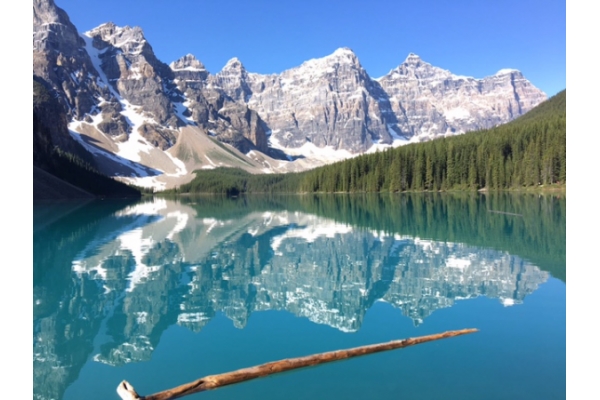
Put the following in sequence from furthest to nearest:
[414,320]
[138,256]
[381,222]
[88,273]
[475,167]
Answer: [475,167], [381,222], [138,256], [88,273], [414,320]

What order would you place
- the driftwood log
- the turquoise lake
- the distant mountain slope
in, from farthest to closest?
the distant mountain slope, the turquoise lake, the driftwood log

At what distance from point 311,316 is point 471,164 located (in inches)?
3491

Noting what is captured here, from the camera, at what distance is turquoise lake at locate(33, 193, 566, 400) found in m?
7.81

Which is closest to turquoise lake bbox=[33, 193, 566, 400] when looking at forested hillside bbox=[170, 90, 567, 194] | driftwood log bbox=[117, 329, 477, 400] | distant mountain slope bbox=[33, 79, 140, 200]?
driftwood log bbox=[117, 329, 477, 400]

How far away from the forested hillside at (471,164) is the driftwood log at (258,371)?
248ft

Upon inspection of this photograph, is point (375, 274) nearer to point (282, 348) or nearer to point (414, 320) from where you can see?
point (414, 320)

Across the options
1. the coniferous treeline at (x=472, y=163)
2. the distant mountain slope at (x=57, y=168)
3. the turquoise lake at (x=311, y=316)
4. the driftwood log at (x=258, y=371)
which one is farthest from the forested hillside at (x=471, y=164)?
the driftwood log at (x=258, y=371)

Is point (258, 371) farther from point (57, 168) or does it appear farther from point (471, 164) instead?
point (57, 168)

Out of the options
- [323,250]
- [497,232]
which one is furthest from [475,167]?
[323,250]

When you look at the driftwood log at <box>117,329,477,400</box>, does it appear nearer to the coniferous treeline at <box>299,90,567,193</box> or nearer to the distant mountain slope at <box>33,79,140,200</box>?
the coniferous treeline at <box>299,90,567,193</box>

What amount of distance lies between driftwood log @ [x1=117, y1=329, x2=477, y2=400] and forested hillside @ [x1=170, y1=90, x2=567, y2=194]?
75534 millimetres

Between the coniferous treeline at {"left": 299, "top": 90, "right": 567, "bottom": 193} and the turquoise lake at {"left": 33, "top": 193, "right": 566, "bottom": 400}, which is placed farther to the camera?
the coniferous treeline at {"left": 299, "top": 90, "right": 567, "bottom": 193}
